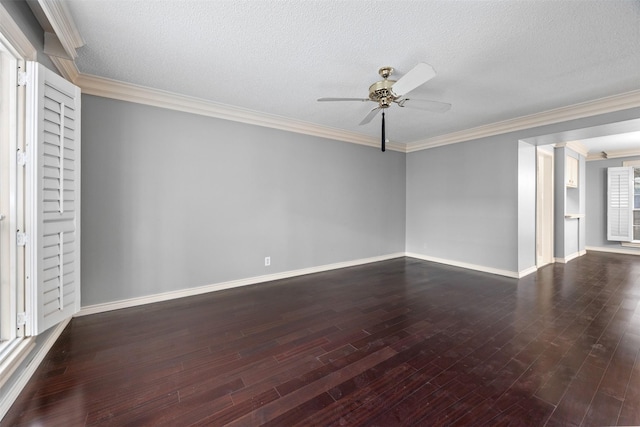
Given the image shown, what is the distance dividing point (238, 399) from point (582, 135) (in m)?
5.21

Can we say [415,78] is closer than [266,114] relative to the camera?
Yes

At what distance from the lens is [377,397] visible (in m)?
1.57

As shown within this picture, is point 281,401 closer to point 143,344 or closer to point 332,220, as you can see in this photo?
point 143,344

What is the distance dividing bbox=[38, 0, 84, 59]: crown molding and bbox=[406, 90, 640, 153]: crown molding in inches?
200

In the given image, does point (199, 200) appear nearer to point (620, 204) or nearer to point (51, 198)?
point (51, 198)

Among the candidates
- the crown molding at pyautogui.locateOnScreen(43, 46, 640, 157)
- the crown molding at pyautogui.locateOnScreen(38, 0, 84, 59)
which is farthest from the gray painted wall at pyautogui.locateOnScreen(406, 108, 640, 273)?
the crown molding at pyautogui.locateOnScreen(38, 0, 84, 59)

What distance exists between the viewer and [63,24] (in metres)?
1.80

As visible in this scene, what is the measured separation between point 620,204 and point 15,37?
395 inches

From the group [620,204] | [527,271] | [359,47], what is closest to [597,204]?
[620,204]

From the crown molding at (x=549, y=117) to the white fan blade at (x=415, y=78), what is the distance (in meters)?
2.74

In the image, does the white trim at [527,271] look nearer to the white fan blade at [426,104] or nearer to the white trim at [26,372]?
the white fan blade at [426,104]

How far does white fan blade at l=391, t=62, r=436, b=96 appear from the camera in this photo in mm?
1877

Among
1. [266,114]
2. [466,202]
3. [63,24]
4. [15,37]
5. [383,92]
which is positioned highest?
[266,114]

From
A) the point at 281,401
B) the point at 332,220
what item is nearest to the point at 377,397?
the point at 281,401
